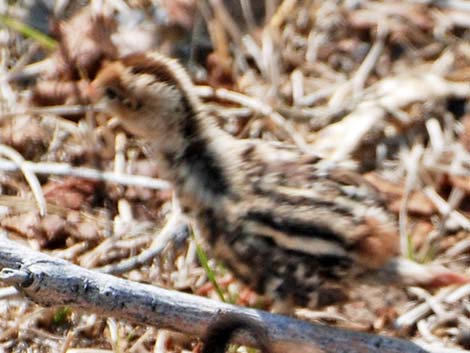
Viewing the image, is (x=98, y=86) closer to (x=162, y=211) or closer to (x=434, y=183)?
(x=162, y=211)

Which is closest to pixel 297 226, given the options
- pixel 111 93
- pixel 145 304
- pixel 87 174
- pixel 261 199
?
pixel 261 199

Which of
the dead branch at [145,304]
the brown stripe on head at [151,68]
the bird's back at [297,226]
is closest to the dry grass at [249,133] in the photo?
the bird's back at [297,226]

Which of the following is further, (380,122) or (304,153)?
(380,122)

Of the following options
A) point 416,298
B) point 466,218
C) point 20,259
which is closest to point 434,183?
point 466,218

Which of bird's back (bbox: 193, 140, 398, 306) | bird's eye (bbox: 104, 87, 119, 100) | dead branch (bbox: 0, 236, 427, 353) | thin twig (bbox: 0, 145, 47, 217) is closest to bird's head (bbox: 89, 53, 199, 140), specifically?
bird's eye (bbox: 104, 87, 119, 100)

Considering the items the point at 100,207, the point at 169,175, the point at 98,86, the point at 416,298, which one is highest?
the point at 98,86

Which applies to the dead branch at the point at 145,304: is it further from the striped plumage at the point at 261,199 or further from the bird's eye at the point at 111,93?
the bird's eye at the point at 111,93
